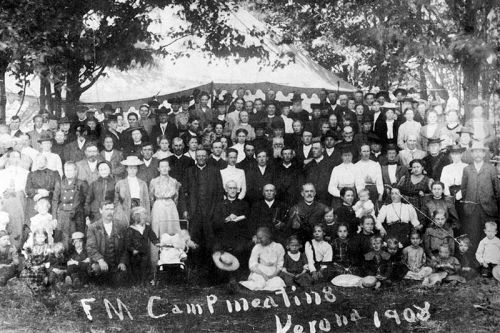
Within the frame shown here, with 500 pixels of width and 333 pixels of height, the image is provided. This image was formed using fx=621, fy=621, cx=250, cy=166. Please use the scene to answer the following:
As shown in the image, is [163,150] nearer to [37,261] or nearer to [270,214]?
[270,214]

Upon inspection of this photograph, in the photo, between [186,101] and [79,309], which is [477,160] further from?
[79,309]

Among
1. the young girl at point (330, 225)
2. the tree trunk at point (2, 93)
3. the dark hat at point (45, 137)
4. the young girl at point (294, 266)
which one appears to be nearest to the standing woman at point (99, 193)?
the dark hat at point (45, 137)

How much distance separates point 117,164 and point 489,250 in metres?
3.81

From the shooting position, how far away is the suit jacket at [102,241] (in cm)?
593

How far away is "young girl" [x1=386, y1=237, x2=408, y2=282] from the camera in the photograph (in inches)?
231

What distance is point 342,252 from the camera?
5922 millimetres

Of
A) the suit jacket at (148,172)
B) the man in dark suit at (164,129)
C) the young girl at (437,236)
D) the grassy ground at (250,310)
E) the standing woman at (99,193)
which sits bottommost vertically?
the grassy ground at (250,310)

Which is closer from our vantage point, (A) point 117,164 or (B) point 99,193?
(B) point 99,193

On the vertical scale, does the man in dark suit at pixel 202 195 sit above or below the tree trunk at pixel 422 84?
below

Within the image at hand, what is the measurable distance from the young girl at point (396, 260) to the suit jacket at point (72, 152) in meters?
3.30

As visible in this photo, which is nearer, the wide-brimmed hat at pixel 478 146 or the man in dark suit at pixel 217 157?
the wide-brimmed hat at pixel 478 146

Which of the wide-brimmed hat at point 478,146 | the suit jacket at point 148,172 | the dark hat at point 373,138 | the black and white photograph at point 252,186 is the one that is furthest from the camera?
Answer: the dark hat at point 373,138

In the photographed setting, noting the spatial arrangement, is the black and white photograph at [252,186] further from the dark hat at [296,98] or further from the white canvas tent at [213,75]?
the dark hat at [296,98]

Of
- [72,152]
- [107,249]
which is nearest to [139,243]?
[107,249]
